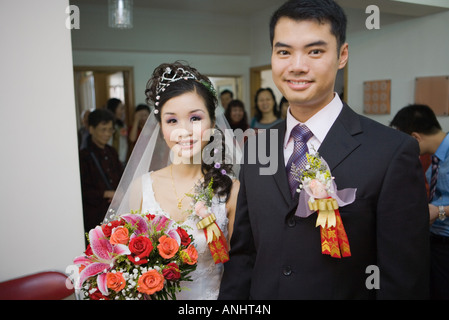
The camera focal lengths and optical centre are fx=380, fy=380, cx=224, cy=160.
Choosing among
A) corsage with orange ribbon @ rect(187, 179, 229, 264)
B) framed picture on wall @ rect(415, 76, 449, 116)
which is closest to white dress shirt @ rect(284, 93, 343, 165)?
corsage with orange ribbon @ rect(187, 179, 229, 264)

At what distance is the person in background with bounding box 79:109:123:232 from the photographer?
3.28 meters

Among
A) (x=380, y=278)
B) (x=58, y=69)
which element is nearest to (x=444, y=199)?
(x=380, y=278)

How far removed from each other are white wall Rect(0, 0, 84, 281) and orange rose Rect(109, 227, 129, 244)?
69 cm

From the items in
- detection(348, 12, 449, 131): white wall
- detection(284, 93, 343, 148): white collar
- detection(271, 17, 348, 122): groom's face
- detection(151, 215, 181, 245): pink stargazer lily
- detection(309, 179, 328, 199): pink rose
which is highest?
detection(348, 12, 449, 131): white wall

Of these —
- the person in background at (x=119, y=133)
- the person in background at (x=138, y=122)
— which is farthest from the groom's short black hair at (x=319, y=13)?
the person in background at (x=119, y=133)

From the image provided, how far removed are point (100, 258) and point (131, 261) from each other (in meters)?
0.12

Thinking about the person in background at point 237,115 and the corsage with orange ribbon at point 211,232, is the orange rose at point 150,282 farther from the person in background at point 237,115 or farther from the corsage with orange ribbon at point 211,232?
the person in background at point 237,115

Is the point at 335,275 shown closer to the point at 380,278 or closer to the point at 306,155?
the point at 380,278

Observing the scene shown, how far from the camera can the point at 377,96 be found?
475cm

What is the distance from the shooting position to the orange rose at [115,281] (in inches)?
52.6

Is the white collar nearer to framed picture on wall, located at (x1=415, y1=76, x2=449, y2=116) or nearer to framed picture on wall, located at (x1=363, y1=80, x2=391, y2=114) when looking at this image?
framed picture on wall, located at (x1=415, y1=76, x2=449, y2=116)

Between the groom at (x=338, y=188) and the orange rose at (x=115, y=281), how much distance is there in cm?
49

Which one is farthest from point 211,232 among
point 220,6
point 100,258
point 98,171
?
point 220,6

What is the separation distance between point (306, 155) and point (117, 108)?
4.87 m
